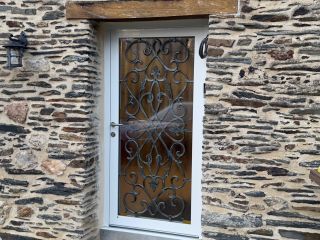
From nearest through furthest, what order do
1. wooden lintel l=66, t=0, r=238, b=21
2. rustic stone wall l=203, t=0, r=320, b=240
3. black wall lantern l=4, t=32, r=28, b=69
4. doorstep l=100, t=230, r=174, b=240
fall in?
rustic stone wall l=203, t=0, r=320, b=240 → wooden lintel l=66, t=0, r=238, b=21 → black wall lantern l=4, t=32, r=28, b=69 → doorstep l=100, t=230, r=174, b=240

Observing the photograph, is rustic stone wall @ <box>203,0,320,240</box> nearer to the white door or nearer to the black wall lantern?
the white door

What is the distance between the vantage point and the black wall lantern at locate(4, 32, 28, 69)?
3979 mm

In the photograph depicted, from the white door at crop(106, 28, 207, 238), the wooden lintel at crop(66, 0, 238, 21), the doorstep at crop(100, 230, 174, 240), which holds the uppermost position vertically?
the wooden lintel at crop(66, 0, 238, 21)

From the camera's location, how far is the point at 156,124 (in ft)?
13.5

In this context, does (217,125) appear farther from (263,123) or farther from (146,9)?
(146,9)

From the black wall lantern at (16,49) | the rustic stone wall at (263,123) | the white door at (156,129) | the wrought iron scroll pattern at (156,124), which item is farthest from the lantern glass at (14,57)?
the rustic stone wall at (263,123)

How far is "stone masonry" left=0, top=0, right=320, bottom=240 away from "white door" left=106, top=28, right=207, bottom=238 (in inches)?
10.5

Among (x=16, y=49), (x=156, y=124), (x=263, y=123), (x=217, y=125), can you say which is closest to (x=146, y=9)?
(x=156, y=124)

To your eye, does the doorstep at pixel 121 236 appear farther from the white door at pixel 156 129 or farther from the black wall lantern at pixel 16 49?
the black wall lantern at pixel 16 49

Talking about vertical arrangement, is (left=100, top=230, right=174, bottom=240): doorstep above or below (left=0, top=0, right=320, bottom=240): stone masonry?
below

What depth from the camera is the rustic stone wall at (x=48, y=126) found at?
13.1ft

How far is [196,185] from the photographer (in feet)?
Answer: 13.2

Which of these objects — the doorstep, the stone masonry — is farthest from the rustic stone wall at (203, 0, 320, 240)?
the doorstep

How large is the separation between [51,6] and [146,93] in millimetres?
1302
